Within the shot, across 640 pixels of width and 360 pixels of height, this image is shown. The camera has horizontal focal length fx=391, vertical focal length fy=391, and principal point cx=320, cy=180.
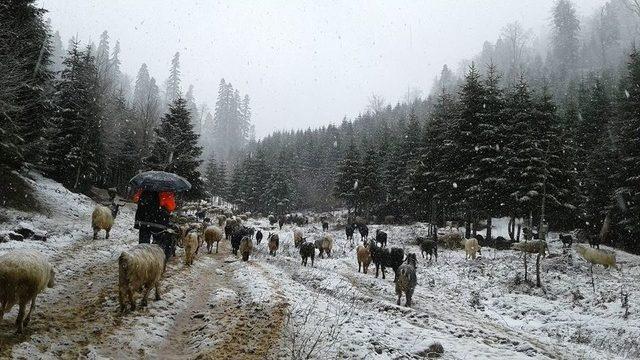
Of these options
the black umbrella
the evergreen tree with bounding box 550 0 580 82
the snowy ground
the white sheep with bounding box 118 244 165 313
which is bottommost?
the snowy ground

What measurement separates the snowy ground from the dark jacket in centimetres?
175

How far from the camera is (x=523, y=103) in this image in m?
32.8

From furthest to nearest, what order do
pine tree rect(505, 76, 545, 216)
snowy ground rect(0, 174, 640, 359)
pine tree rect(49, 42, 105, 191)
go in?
pine tree rect(49, 42, 105, 191) → pine tree rect(505, 76, 545, 216) → snowy ground rect(0, 174, 640, 359)

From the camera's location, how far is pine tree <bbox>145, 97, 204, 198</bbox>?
34.8 m

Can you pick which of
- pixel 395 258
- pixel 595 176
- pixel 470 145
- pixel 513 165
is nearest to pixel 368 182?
pixel 470 145

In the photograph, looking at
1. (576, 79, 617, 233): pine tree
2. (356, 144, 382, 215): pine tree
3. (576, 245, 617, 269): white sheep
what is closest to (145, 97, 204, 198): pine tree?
(356, 144, 382, 215): pine tree

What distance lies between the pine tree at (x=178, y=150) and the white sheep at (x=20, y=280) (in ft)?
92.9

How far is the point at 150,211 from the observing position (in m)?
12.7

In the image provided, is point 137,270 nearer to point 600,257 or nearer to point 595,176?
point 600,257

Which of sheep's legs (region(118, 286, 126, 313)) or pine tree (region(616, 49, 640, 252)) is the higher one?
pine tree (region(616, 49, 640, 252))

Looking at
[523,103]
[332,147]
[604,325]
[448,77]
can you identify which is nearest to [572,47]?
[448,77]

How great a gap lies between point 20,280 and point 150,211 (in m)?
6.60

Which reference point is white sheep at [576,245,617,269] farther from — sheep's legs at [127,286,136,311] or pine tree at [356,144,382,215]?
pine tree at [356,144,382,215]

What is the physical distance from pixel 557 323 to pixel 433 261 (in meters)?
11.7
